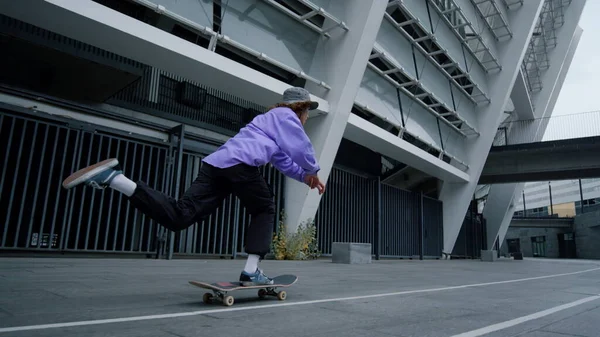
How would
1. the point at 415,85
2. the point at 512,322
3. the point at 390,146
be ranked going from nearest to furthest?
1. the point at 512,322
2. the point at 390,146
3. the point at 415,85

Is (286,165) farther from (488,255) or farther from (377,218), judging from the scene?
(488,255)

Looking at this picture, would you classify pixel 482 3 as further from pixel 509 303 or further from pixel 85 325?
pixel 85 325

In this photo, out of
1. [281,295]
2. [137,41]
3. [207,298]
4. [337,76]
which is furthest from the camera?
[337,76]

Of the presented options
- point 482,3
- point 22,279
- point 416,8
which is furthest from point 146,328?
point 482,3

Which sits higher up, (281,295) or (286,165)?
(286,165)

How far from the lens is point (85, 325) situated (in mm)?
2154

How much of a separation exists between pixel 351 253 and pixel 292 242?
1841mm

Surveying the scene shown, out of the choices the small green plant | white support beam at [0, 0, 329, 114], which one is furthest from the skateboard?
the small green plant

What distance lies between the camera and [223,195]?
3461mm

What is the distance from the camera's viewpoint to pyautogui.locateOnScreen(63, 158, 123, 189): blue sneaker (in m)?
2.93

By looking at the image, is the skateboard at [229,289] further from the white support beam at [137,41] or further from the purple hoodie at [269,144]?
the white support beam at [137,41]

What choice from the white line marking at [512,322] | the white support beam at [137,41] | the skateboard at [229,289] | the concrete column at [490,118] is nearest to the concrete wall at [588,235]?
the concrete column at [490,118]

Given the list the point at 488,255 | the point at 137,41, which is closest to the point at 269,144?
the point at 137,41

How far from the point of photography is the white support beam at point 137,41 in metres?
7.18
